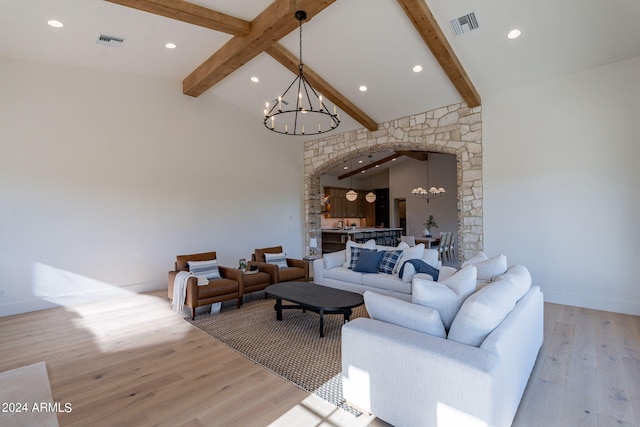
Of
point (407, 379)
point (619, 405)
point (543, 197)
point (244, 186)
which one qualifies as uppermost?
point (244, 186)

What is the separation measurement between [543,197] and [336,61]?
4.04 meters

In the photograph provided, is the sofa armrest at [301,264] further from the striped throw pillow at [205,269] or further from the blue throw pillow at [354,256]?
the striped throw pillow at [205,269]

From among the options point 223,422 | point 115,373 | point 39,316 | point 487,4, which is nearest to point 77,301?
point 39,316

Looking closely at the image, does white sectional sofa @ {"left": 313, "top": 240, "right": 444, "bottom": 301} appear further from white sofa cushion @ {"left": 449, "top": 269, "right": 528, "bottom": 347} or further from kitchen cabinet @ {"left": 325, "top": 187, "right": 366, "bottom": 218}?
kitchen cabinet @ {"left": 325, "top": 187, "right": 366, "bottom": 218}

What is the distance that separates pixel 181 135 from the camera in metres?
6.34

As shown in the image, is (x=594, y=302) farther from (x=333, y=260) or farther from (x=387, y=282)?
(x=333, y=260)

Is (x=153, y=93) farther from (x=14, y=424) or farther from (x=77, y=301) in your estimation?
(x=14, y=424)

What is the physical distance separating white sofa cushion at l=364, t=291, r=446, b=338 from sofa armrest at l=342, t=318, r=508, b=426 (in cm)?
7

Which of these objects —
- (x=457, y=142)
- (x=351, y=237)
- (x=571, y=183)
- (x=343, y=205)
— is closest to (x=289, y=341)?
(x=457, y=142)

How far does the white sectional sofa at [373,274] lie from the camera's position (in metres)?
4.26

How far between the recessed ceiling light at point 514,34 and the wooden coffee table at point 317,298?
3.94 meters

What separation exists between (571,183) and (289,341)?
477cm

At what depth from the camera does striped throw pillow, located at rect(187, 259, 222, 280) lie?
4.84 metres

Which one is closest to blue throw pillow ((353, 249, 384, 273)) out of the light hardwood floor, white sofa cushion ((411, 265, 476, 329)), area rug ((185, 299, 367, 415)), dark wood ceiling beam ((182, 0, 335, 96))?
area rug ((185, 299, 367, 415))
